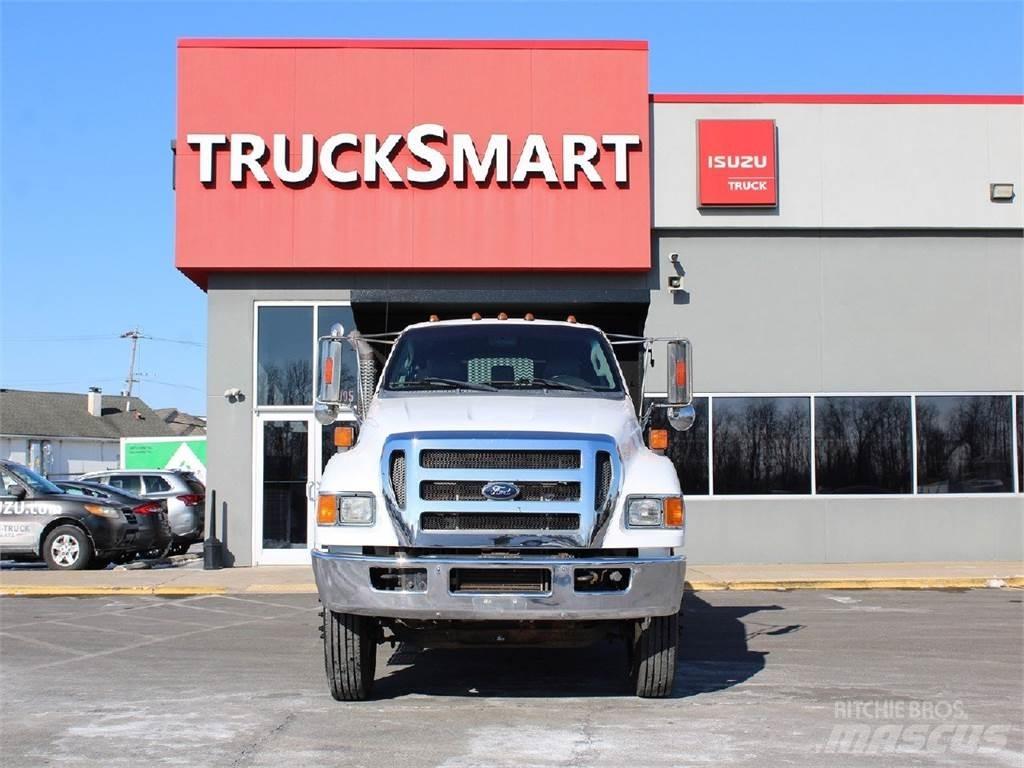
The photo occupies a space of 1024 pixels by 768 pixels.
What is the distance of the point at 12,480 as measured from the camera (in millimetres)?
18125

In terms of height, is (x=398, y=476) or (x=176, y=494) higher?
(x=398, y=476)

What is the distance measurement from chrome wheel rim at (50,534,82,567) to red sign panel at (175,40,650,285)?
4376 mm

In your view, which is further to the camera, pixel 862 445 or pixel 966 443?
pixel 966 443

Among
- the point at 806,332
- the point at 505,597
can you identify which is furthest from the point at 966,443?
the point at 505,597

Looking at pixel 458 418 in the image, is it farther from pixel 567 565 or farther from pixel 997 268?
pixel 997 268

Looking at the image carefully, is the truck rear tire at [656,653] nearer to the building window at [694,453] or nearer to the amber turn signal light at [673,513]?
the amber turn signal light at [673,513]

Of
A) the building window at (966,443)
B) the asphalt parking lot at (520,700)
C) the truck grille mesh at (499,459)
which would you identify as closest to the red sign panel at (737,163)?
the building window at (966,443)

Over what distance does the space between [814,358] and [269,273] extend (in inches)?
320

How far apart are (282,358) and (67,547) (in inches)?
163

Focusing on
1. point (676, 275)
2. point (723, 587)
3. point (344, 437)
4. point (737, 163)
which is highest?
point (737, 163)

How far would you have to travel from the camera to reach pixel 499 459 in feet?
23.9

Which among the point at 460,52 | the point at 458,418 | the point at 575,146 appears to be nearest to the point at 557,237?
the point at 575,146

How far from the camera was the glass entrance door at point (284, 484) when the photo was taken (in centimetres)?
1798

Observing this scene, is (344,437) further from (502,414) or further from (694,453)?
(694,453)
